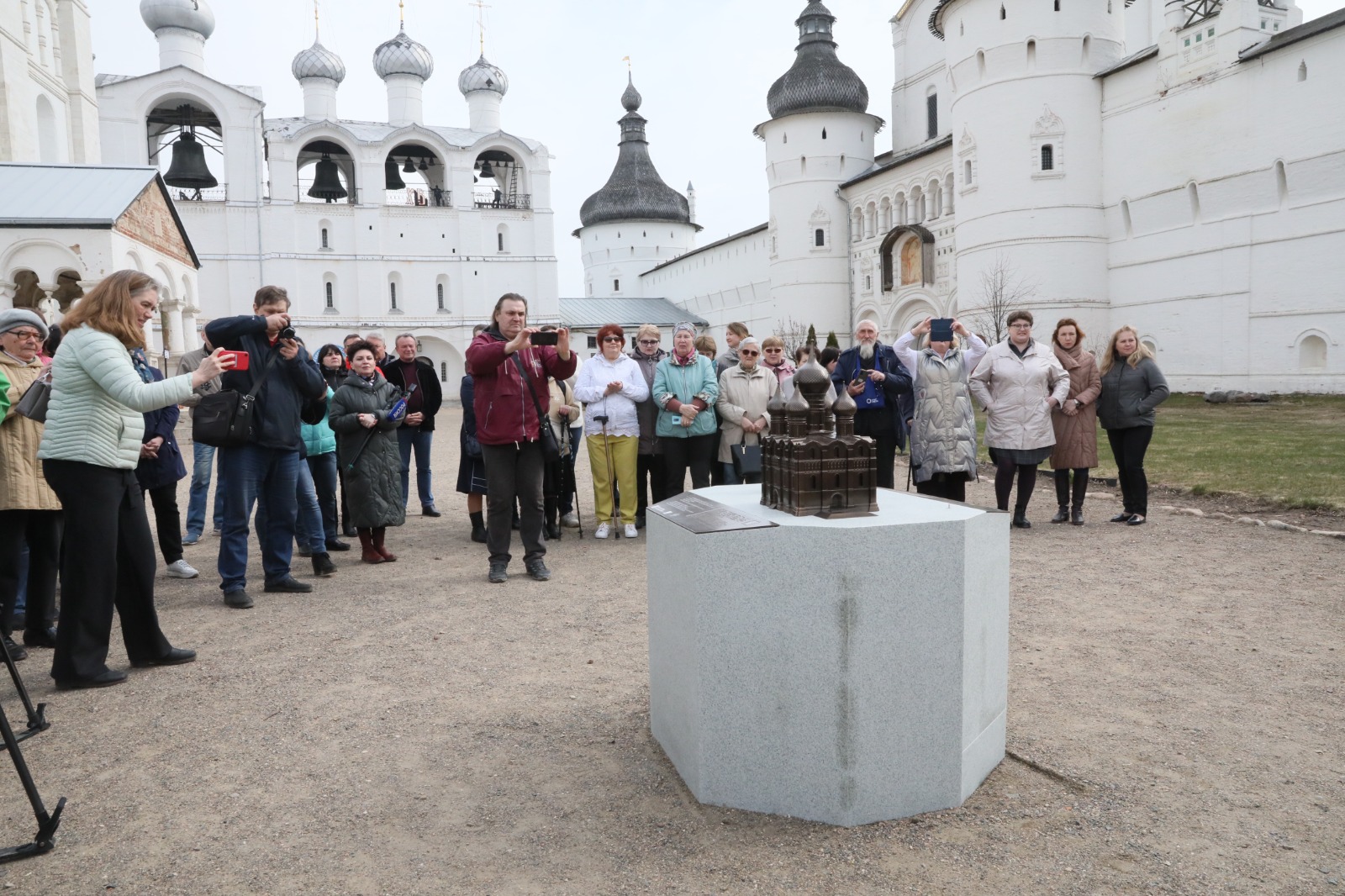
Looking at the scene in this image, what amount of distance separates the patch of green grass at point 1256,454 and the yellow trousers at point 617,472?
5.98m

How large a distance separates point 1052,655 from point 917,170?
34.3 meters

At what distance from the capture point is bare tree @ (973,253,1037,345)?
97.8 ft

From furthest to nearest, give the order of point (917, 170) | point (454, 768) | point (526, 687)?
point (917, 170), point (526, 687), point (454, 768)

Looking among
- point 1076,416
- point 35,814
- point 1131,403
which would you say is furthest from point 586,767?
point 1131,403

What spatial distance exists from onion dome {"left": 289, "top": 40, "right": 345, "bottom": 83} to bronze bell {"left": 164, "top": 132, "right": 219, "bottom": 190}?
8.42m

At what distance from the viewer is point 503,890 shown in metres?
2.64

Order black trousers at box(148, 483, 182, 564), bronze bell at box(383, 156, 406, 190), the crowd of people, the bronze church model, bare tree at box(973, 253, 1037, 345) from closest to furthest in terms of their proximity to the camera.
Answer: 1. the bronze church model
2. the crowd of people
3. black trousers at box(148, 483, 182, 564)
4. bare tree at box(973, 253, 1037, 345)
5. bronze bell at box(383, 156, 406, 190)

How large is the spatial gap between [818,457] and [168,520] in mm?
5485

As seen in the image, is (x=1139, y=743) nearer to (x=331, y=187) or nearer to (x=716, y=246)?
(x=331, y=187)

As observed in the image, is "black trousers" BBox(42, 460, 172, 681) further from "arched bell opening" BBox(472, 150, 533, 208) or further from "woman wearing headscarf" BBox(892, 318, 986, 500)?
"arched bell opening" BBox(472, 150, 533, 208)

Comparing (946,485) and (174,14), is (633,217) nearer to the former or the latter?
(174,14)

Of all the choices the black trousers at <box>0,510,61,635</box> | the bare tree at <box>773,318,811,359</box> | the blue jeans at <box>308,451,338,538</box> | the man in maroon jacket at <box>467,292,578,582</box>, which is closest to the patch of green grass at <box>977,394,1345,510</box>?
the man in maroon jacket at <box>467,292,578,582</box>

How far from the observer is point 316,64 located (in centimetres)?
4391

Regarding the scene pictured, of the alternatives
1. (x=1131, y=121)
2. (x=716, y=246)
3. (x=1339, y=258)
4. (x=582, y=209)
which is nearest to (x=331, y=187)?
(x=716, y=246)
